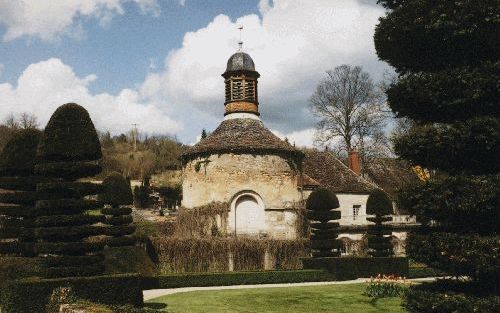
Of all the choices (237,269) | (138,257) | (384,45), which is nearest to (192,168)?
(237,269)

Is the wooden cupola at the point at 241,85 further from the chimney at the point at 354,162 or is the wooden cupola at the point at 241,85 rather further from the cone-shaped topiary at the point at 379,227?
the cone-shaped topiary at the point at 379,227

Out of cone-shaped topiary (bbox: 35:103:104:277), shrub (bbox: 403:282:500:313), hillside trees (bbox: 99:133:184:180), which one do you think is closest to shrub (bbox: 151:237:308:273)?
cone-shaped topiary (bbox: 35:103:104:277)

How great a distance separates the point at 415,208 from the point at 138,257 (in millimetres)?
15264

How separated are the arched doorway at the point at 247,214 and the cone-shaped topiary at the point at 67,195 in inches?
632

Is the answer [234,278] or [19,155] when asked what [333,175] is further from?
[19,155]

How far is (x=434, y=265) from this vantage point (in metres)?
9.29

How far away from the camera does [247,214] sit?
3095 centimetres

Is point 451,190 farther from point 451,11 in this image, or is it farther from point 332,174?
point 332,174

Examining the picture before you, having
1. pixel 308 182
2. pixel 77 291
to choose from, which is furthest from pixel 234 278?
pixel 308 182

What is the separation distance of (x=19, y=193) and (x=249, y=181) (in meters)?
15.4

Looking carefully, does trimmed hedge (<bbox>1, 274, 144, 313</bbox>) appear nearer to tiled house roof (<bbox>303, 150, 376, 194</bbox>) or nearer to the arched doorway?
the arched doorway

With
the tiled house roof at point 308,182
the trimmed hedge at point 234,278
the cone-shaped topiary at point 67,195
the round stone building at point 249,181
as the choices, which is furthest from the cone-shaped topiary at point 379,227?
the cone-shaped topiary at point 67,195

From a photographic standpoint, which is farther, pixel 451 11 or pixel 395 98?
pixel 395 98

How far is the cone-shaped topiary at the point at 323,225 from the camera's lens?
26.4m
